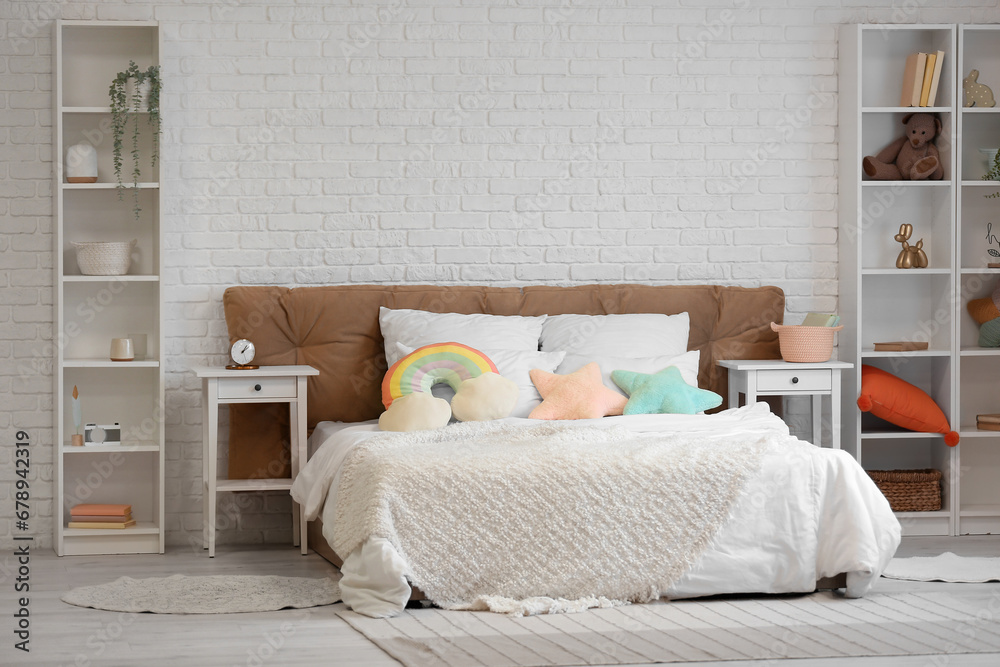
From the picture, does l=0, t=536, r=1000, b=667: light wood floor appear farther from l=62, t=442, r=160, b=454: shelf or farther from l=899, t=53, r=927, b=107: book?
l=899, t=53, r=927, b=107: book

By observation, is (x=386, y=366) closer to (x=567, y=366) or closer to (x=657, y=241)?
(x=567, y=366)

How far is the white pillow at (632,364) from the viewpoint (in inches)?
153

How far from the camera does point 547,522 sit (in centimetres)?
294

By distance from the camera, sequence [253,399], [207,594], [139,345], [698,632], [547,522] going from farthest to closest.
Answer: [139,345]
[253,399]
[207,594]
[547,522]
[698,632]

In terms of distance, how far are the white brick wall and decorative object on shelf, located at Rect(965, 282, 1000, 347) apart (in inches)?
24.1

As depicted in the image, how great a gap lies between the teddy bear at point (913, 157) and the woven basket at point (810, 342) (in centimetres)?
76

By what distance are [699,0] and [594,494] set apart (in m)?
2.47

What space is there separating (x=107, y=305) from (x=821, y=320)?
2968 mm

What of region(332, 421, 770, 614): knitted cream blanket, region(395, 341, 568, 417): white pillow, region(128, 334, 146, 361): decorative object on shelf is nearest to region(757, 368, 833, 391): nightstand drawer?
region(395, 341, 568, 417): white pillow

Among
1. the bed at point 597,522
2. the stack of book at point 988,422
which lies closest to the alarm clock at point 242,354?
the bed at point 597,522

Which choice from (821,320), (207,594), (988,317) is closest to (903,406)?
(821,320)

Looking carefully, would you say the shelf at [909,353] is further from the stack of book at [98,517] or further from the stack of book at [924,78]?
the stack of book at [98,517]

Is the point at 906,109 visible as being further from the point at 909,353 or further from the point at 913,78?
the point at 909,353

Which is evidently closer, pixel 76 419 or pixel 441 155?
pixel 76 419
